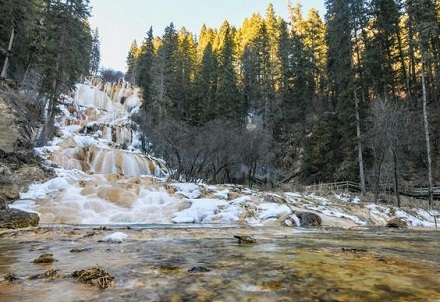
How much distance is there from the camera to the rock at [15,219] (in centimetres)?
1172

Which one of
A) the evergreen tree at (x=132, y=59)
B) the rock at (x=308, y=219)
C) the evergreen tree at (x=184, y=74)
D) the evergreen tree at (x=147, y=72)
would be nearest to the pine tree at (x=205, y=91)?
the evergreen tree at (x=184, y=74)

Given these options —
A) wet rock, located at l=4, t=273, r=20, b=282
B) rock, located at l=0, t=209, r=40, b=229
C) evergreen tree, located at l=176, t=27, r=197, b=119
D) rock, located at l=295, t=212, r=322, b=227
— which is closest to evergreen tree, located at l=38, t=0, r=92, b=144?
rock, located at l=0, t=209, r=40, b=229

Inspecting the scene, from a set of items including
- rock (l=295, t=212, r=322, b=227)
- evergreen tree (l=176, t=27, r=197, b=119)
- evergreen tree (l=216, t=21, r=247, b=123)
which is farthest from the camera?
evergreen tree (l=176, t=27, r=197, b=119)

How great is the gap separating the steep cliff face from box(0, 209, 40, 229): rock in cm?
218

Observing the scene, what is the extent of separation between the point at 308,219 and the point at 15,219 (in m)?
11.5

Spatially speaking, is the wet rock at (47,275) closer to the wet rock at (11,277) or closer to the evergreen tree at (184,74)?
the wet rock at (11,277)

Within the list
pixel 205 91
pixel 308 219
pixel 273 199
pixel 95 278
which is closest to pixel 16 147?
pixel 273 199

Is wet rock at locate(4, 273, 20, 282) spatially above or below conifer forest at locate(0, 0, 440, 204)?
below

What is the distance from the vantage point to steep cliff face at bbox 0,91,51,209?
17886mm

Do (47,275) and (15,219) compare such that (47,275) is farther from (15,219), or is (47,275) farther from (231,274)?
(15,219)

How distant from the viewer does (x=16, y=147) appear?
23.2 m

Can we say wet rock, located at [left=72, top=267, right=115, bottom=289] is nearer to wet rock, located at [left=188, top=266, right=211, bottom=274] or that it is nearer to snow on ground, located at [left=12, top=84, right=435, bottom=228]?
wet rock, located at [left=188, top=266, right=211, bottom=274]

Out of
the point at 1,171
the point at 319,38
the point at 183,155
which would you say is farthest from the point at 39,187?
the point at 319,38

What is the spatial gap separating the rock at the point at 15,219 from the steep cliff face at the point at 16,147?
2.18 metres
